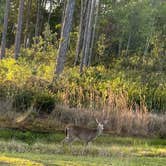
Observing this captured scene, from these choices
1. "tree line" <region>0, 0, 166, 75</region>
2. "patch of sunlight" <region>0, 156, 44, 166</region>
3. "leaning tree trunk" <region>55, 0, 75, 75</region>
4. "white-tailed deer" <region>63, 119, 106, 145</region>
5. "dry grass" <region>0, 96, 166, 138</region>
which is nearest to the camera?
"patch of sunlight" <region>0, 156, 44, 166</region>

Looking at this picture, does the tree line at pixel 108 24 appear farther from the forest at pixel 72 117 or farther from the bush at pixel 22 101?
the bush at pixel 22 101

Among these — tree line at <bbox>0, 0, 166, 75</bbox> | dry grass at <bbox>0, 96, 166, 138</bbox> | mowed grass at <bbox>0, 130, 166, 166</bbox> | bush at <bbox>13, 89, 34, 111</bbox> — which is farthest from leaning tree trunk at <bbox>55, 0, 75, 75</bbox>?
tree line at <bbox>0, 0, 166, 75</bbox>

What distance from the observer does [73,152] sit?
42.5ft

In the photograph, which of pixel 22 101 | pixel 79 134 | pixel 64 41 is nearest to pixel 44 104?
pixel 22 101

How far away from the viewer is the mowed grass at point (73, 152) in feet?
35.5

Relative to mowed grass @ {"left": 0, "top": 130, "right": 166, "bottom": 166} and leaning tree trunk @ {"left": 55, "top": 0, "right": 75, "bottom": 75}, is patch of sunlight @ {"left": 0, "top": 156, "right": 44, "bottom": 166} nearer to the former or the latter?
mowed grass @ {"left": 0, "top": 130, "right": 166, "bottom": 166}

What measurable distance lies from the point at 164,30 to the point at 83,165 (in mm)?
44025

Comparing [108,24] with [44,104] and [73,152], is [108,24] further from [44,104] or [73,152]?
[73,152]

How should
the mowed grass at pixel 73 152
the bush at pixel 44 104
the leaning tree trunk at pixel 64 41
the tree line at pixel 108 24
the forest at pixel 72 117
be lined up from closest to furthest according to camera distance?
the mowed grass at pixel 73 152 < the forest at pixel 72 117 < the bush at pixel 44 104 < the leaning tree trunk at pixel 64 41 < the tree line at pixel 108 24

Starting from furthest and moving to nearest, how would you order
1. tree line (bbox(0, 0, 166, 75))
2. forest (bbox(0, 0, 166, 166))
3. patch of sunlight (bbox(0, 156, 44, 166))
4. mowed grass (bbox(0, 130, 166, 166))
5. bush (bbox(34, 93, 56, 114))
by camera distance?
tree line (bbox(0, 0, 166, 75)), bush (bbox(34, 93, 56, 114)), forest (bbox(0, 0, 166, 166)), mowed grass (bbox(0, 130, 166, 166)), patch of sunlight (bbox(0, 156, 44, 166))

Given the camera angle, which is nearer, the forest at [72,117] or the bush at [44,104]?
the forest at [72,117]

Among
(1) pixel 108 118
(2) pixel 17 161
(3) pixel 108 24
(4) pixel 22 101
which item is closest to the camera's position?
(2) pixel 17 161

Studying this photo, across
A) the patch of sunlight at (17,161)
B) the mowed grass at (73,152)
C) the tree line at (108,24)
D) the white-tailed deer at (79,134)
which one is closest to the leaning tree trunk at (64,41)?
the mowed grass at (73,152)

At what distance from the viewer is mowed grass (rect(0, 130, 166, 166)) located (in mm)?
10828
